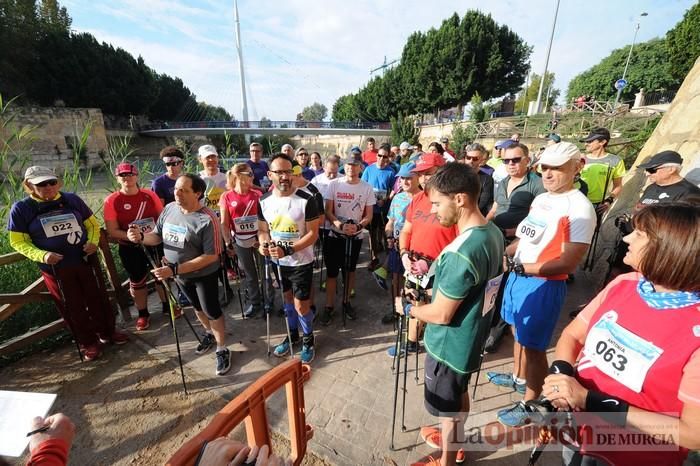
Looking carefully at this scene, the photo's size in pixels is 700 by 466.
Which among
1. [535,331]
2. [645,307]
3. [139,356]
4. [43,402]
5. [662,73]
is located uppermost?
[662,73]

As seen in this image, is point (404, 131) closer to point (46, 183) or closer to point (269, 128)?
point (269, 128)

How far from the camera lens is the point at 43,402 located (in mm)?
1478

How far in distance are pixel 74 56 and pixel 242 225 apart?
46.1m

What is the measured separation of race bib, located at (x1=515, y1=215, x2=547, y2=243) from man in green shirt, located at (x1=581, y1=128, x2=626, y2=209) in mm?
3249

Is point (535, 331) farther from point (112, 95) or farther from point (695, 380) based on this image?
point (112, 95)

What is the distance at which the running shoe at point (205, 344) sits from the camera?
383 cm

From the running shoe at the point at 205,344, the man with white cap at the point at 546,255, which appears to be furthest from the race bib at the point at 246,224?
the man with white cap at the point at 546,255

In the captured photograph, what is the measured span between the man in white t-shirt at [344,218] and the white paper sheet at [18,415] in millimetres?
3152

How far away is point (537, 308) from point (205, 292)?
3293 millimetres

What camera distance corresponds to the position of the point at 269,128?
45.4m

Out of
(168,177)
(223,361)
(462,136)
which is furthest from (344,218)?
(462,136)

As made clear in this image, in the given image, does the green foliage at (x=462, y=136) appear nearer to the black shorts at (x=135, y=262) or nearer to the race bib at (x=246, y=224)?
the race bib at (x=246, y=224)

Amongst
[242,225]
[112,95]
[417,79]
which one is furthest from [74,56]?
[242,225]

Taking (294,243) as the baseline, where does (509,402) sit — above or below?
below
